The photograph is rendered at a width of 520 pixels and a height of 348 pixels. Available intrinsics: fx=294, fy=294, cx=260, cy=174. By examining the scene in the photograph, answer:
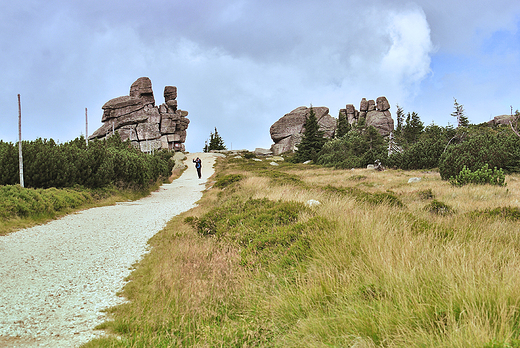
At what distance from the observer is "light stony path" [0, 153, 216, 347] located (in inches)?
138

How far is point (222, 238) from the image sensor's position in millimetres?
6488

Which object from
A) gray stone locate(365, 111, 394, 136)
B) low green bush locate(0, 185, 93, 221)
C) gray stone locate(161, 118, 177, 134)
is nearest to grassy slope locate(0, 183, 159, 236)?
low green bush locate(0, 185, 93, 221)

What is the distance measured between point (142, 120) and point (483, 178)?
68769mm

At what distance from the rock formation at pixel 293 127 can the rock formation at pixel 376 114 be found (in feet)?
25.4

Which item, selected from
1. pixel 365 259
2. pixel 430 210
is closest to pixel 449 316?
pixel 365 259

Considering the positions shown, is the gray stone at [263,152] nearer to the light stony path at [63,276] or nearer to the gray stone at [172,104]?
the gray stone at [172,104]

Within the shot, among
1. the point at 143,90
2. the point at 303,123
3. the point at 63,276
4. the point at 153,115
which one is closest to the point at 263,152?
the point at 303,123

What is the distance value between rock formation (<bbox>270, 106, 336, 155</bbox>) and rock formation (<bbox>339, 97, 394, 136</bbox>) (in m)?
7.76

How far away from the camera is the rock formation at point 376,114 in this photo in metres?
71.8

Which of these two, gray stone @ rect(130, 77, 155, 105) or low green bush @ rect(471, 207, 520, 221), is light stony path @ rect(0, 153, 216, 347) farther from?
gray stone @ rect(130, 77, 155, 105)

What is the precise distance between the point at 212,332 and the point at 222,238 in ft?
11.3

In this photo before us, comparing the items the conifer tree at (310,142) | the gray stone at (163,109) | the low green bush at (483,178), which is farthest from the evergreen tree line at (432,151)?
the gray stone at (163,109)

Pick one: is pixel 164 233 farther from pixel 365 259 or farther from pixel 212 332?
pixel 365 259

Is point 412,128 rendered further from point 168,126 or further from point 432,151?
point 168,126
